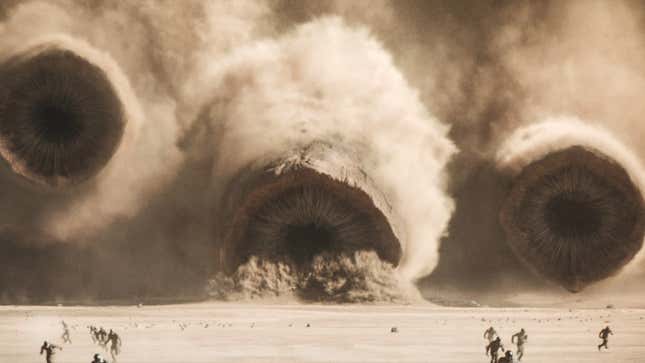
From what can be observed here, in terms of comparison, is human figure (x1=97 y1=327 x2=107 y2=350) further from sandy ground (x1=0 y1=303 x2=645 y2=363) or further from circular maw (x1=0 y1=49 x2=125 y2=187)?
circular maw (x1=0 y1=49 x2=125 y2=187)

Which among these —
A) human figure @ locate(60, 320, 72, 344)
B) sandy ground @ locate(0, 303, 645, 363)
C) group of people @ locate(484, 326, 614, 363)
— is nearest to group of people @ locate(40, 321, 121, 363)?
human figure @ locate(60, 320, 72, 344)

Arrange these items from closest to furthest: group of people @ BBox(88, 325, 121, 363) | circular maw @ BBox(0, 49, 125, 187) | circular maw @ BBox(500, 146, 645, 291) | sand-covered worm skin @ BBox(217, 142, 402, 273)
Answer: group of people @ BBox(88, 325, 121, 363), sand-covered worm skin @ BBox(217, 142, 402, 273), circular maw @ BBox(0, 49, 125, 187), circular maw @ BBox(500, 146, 645, 291)

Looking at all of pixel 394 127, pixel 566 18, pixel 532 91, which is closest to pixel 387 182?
pixel 394 127

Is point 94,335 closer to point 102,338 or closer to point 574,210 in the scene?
point 102,338

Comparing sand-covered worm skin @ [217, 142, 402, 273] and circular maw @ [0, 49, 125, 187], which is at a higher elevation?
circular maw @ [0, 49, 125, 187]

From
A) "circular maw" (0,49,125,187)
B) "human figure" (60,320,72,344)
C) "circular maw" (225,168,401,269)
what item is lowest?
"human figure" (60,320,72,344)
